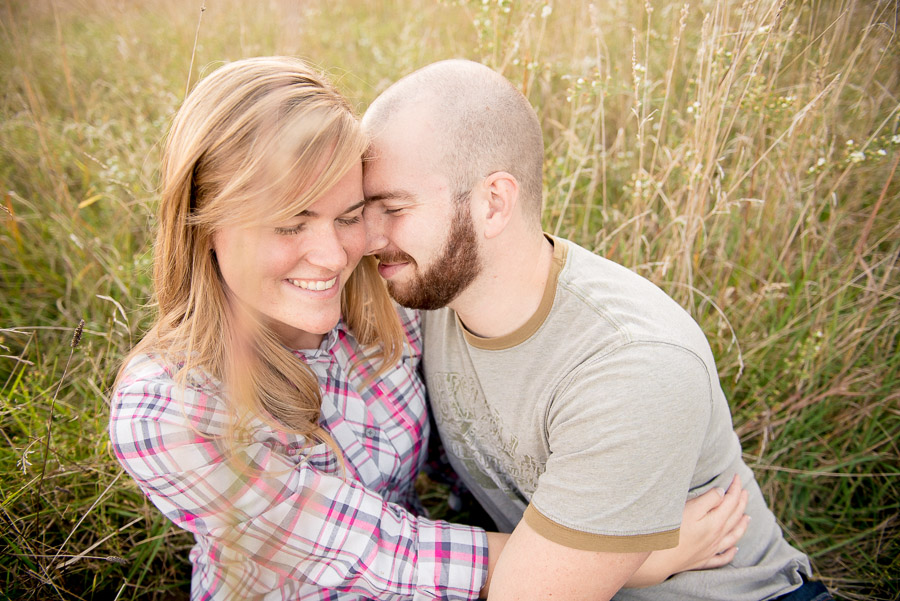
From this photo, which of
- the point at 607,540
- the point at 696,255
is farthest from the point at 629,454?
the point at 696,255

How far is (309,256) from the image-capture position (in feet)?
5.19

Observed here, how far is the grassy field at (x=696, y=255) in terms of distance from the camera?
199cm

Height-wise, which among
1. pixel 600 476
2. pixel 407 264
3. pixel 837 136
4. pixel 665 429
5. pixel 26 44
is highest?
pixel 26 44

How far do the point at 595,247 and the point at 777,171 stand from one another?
846 millimetres

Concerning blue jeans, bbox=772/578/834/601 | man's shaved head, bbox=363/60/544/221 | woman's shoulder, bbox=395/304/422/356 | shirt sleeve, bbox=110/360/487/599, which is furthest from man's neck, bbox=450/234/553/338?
blue jeans, bbox=772/578/834/601

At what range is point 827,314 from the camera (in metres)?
2.47

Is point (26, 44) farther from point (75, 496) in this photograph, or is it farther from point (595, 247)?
point (595, 247)

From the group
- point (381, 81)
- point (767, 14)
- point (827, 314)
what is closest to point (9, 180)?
point (381, 81)

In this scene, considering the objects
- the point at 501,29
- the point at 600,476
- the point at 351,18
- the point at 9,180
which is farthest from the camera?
the point at 351,18

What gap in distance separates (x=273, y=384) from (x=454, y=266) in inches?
25.4

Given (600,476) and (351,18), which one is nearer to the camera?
(600,476)

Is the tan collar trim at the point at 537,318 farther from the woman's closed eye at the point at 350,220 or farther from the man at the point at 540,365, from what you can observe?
the woman's closed eye at the point at 350,220

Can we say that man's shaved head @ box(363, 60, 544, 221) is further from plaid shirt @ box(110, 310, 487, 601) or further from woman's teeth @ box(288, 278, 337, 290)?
plaid shirt @ box(110, 310, 487, 601)

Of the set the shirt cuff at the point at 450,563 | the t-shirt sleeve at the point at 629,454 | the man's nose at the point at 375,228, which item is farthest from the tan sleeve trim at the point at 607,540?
the man's nose at the point at 375,228
